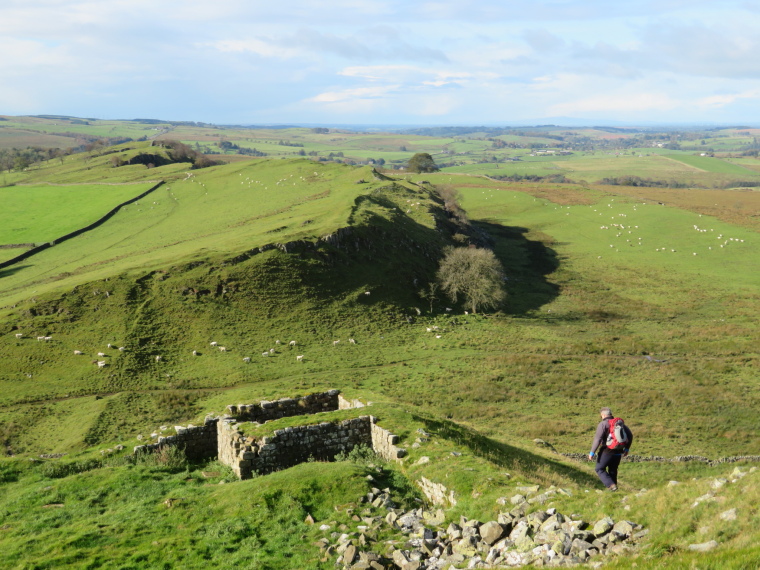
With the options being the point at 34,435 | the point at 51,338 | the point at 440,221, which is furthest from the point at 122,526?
the point at 440,221

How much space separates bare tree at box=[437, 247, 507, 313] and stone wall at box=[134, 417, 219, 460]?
4681 centimetres

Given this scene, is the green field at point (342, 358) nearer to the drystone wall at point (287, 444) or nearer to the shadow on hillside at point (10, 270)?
the shadow on hillside at point (10, 270)

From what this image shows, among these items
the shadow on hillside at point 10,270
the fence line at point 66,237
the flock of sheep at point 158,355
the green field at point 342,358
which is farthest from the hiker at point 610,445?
the fence line at point 66,237

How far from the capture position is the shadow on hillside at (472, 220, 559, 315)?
74931mm

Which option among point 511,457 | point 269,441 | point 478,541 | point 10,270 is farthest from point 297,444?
point 10,270

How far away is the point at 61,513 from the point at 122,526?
289 centimetres

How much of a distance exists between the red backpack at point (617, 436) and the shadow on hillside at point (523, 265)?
52437 millimetres

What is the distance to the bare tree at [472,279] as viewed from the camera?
6756 cm

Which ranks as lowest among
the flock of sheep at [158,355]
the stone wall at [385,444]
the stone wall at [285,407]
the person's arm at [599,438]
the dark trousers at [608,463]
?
the flock of sheep at [158,355]

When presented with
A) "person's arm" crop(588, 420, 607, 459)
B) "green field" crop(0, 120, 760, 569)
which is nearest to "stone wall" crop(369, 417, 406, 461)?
"green field" crop(0, 120, 760, 569)

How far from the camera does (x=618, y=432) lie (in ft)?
54.5

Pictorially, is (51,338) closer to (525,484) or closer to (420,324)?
(420,324)

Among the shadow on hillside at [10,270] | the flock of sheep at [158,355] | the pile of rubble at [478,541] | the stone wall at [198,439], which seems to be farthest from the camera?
the shadow on hillside at [10,270]

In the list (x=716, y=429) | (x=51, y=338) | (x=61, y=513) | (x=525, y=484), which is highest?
(x=525, y=484)
